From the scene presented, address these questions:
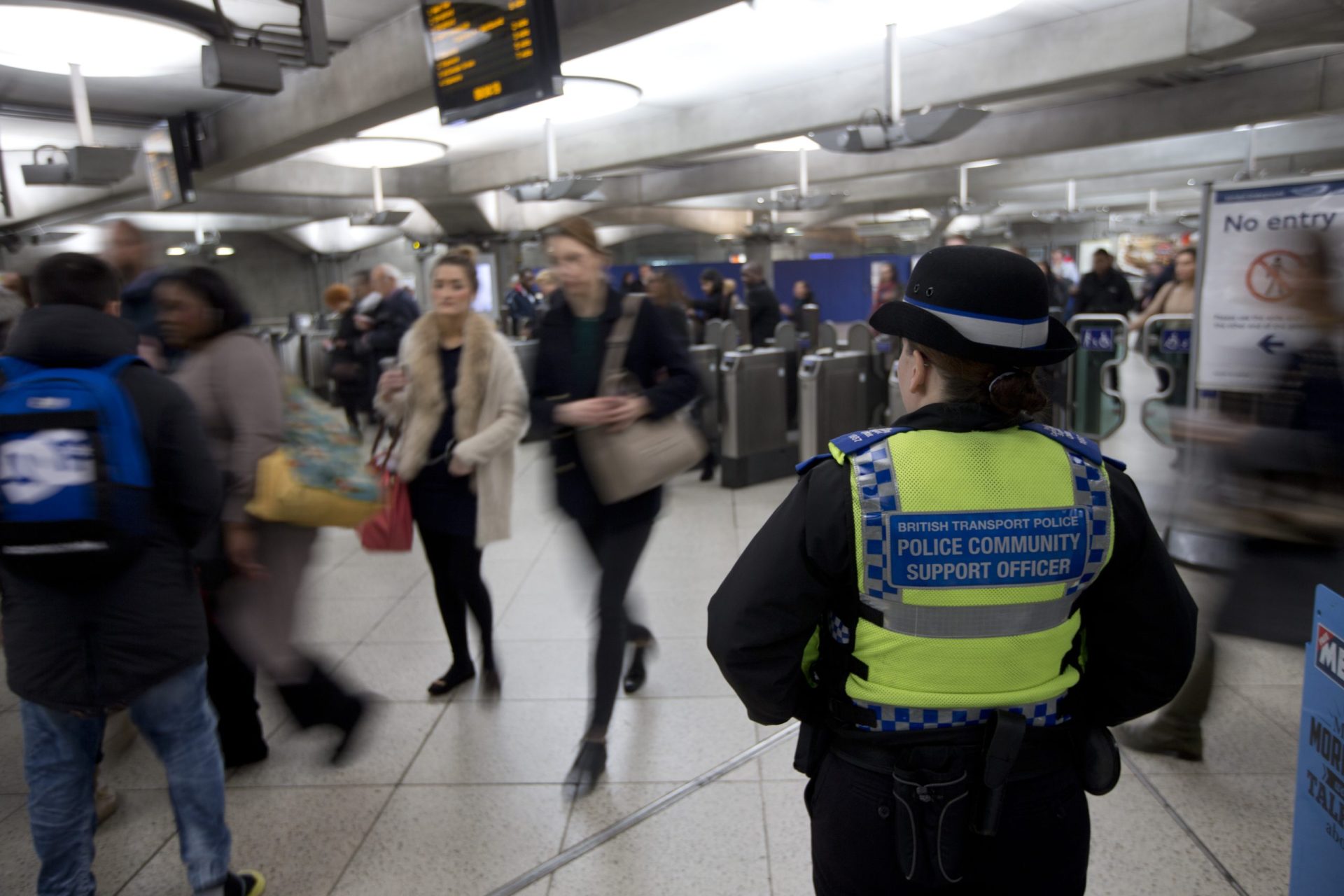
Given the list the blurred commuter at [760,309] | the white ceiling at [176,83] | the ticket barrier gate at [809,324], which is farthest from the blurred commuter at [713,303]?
the white ceiling at [176,83]

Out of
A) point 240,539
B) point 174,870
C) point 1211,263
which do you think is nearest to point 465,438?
point 240,539

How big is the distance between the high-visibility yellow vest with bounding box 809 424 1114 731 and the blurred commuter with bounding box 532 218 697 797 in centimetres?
160

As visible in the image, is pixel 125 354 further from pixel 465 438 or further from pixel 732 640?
pixel 732 640

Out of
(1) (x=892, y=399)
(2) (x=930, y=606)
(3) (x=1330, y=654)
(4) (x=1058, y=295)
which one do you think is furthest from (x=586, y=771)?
(4) (x=1058, y=295)

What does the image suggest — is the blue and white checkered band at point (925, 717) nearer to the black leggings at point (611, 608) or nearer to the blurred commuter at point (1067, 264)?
the black leggings at point (611, 608)

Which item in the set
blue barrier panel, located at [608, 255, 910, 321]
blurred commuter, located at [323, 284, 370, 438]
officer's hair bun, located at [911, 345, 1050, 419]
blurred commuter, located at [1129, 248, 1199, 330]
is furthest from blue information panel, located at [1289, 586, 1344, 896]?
blue barrier panel, located at [608, 255, 910, 321]

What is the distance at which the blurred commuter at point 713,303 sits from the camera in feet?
39.9

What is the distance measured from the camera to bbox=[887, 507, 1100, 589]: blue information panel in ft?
4.02

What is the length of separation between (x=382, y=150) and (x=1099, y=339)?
334 inches

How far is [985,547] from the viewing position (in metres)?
1.23

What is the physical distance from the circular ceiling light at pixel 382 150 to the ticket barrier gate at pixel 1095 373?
→ 307 inches

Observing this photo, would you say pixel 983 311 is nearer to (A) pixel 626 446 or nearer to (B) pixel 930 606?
(B) pixel 930 606

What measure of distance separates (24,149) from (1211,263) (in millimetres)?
14354

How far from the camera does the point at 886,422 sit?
27.1 feet
